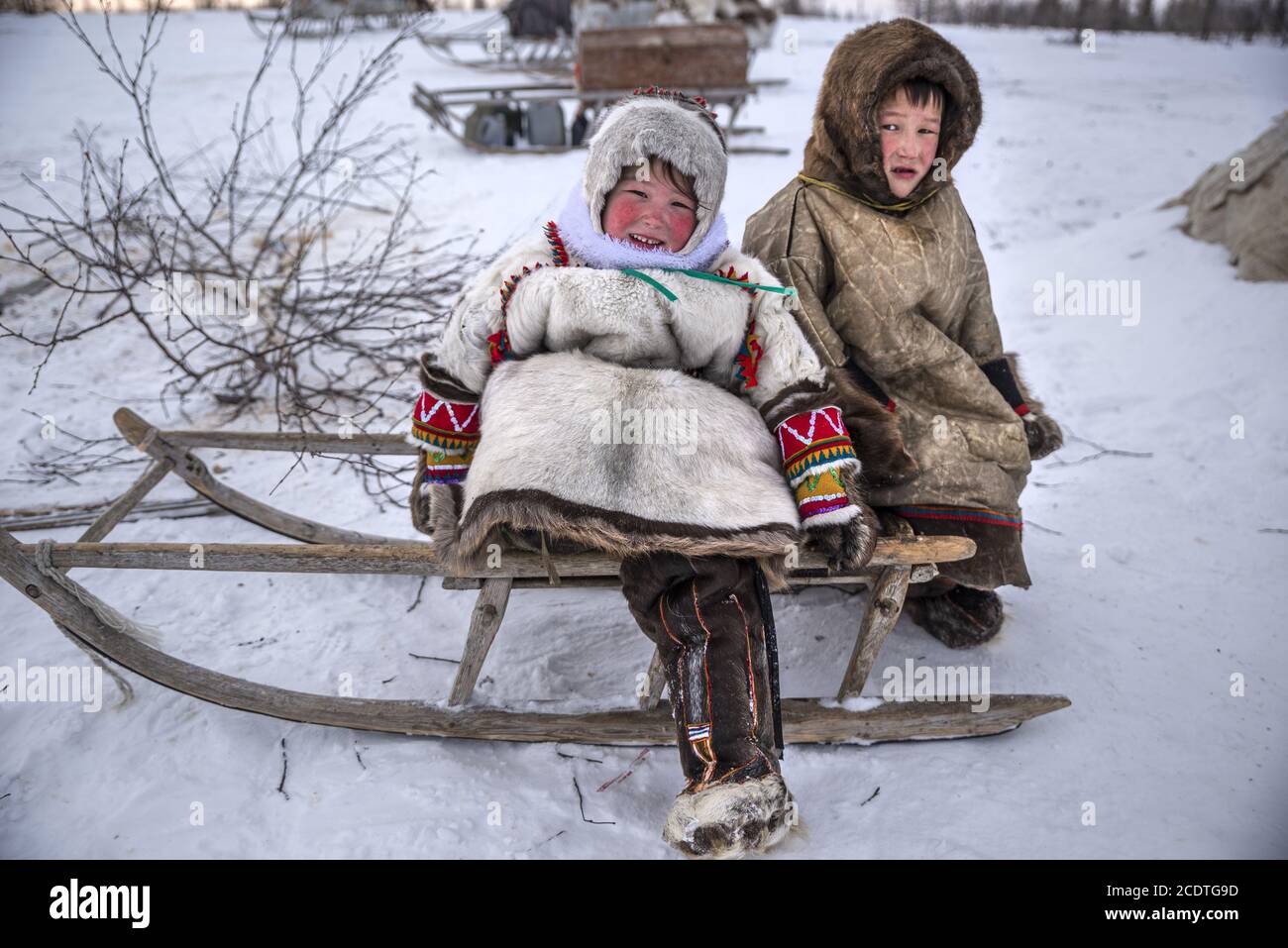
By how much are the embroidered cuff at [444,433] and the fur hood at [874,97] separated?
4.10 ft

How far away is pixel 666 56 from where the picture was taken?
842cm

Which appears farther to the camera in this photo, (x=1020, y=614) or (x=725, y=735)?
(x=1020, y=614)

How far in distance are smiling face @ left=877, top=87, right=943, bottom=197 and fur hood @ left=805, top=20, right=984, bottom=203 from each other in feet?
0.10

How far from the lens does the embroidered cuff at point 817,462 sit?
1.93 m

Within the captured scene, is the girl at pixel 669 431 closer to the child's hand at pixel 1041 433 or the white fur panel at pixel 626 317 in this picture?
the white fur panel at pixel 626 317

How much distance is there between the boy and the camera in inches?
88.8


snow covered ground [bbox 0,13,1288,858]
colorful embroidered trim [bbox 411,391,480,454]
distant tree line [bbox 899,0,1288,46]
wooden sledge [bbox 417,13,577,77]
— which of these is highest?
distant tree line [bbox 899,0,1288,46]

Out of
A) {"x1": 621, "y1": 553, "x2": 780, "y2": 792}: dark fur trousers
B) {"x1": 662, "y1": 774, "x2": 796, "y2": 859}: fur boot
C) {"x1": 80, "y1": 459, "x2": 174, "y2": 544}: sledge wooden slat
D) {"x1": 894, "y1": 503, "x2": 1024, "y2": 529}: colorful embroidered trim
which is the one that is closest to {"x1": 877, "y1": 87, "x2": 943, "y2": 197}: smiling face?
{"x1": 894, "y1": 503, "x2": 1024, "y2": 529}: colorful embroidered trim

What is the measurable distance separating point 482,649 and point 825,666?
1.10 m

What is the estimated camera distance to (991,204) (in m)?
6.84

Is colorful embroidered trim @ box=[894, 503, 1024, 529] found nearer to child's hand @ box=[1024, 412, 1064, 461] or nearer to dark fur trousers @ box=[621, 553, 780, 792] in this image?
child's hand @ box=[1024, 412, 1064, 461]
